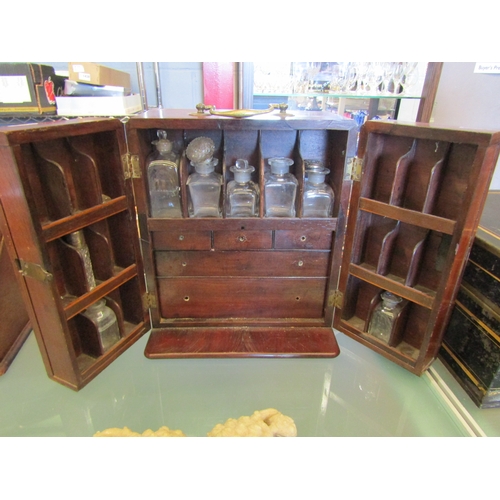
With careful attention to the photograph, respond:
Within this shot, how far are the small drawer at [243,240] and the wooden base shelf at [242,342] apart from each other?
1.01 feet

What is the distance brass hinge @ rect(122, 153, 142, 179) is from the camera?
100 centimetres

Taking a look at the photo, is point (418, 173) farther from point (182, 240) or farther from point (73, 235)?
point (73, 235)

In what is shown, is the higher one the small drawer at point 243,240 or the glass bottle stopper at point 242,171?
the glass bottle stopper at point 242,171

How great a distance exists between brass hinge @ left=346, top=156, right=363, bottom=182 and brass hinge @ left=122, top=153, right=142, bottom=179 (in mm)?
608

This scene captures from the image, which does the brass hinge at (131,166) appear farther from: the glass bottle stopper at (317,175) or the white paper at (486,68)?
the white paper at (486,68)

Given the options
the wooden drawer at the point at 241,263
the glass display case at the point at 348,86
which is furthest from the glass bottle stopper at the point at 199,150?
the glass display case at the point at 348,86

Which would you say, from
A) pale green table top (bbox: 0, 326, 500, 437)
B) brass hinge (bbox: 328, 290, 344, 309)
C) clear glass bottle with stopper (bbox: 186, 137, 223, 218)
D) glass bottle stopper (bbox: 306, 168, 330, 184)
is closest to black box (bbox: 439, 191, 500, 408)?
pale green table top (bbox: 0, 326, 500, 437)

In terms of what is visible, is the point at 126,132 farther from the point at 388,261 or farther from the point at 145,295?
the point at 388,261

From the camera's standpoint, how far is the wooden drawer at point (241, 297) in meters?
1.20

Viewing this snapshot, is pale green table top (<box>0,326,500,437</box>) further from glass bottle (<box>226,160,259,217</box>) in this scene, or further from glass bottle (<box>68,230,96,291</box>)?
glass bottle (<box>226,160,259,217</box>)

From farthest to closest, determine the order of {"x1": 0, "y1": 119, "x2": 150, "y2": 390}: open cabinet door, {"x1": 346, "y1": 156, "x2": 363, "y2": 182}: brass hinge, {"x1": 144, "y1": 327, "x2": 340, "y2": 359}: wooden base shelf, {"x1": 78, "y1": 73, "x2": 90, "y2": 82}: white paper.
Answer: {"x1": 78, "y1": 73, "x2": 90, "y2": 82}: white paper < {"x1": 144, "y1": 327, "x2": 340, "y2": 359}: wooden base shelf < {"x1": 346, "y1": 156, "x2": 363, "y2": 182}: brass hinge < {"x1": 0, "y1": 119, "x2": 150, "y2": 390}: open cabinet door

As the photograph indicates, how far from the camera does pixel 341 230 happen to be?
3.65 feet

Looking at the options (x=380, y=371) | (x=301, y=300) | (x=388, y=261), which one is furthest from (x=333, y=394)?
(x=388, y=261)

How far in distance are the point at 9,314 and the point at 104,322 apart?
0.32m
